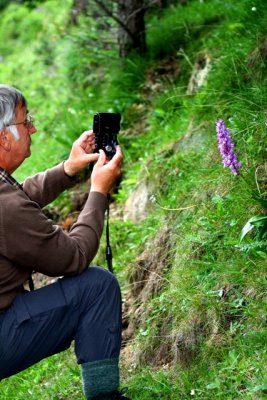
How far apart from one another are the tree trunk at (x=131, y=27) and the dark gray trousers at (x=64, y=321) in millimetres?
4307

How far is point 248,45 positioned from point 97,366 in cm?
303

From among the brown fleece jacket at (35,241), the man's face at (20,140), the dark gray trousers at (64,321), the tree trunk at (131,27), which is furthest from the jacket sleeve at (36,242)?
the tree trunk at (131,27)

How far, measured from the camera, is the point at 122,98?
7566 mm

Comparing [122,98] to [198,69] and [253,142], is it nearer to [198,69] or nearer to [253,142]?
[198,69]

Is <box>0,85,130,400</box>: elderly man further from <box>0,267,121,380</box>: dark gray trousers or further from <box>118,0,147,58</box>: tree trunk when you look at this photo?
<box>118,0,147,58</box>: tree trunk

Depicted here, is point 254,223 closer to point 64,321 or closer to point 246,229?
point 246,229

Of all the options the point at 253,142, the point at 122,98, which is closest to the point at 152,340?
the point at 253,142

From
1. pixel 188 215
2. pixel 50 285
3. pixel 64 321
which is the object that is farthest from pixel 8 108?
pixel 188 215

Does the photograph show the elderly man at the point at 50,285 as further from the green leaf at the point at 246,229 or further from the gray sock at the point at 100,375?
the green leaf at the point at 246,229

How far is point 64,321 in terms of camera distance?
3.76 meters

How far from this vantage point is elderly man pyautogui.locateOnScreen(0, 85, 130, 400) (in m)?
3.56

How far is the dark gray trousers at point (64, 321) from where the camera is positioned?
12.1 ft

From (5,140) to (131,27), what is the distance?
167 inches

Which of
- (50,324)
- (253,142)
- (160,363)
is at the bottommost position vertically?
(160,363)
